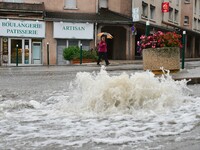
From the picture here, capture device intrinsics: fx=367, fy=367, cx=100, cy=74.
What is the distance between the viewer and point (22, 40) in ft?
107

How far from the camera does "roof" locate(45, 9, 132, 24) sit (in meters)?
32.2

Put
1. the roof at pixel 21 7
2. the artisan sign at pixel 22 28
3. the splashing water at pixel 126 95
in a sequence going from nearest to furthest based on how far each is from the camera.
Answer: the splashing water at pixel 126 95, the roof at pixel 21 7, the artisan sign at pixel 22 28

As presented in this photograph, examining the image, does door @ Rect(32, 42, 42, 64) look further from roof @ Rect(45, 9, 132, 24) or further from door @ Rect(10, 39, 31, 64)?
roof @ Rect(45, 9, 132, 24)

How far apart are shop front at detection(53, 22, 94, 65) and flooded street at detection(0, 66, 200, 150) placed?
2563cm

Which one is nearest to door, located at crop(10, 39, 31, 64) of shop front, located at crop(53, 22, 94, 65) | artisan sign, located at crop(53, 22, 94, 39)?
shop front, located at crop(53, 22, 94, 65)

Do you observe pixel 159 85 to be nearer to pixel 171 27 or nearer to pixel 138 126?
pixel 138 126

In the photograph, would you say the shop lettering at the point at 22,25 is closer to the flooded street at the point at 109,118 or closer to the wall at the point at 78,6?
the wall at the point at 78,6

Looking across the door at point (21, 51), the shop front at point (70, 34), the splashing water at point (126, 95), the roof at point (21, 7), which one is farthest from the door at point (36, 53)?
the splashing water at point (126, 95)

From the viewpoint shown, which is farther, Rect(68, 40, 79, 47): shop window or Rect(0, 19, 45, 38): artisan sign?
Rect(68, 40, 79, 47): shop window

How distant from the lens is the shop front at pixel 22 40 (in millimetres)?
31594

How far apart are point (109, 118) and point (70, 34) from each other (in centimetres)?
2832

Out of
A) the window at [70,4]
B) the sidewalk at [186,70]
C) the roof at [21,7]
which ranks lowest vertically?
the sidewalk at [186,70]

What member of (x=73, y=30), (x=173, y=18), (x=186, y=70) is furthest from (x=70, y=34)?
(x=186, y=70)

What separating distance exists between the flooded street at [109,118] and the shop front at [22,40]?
2546cm
